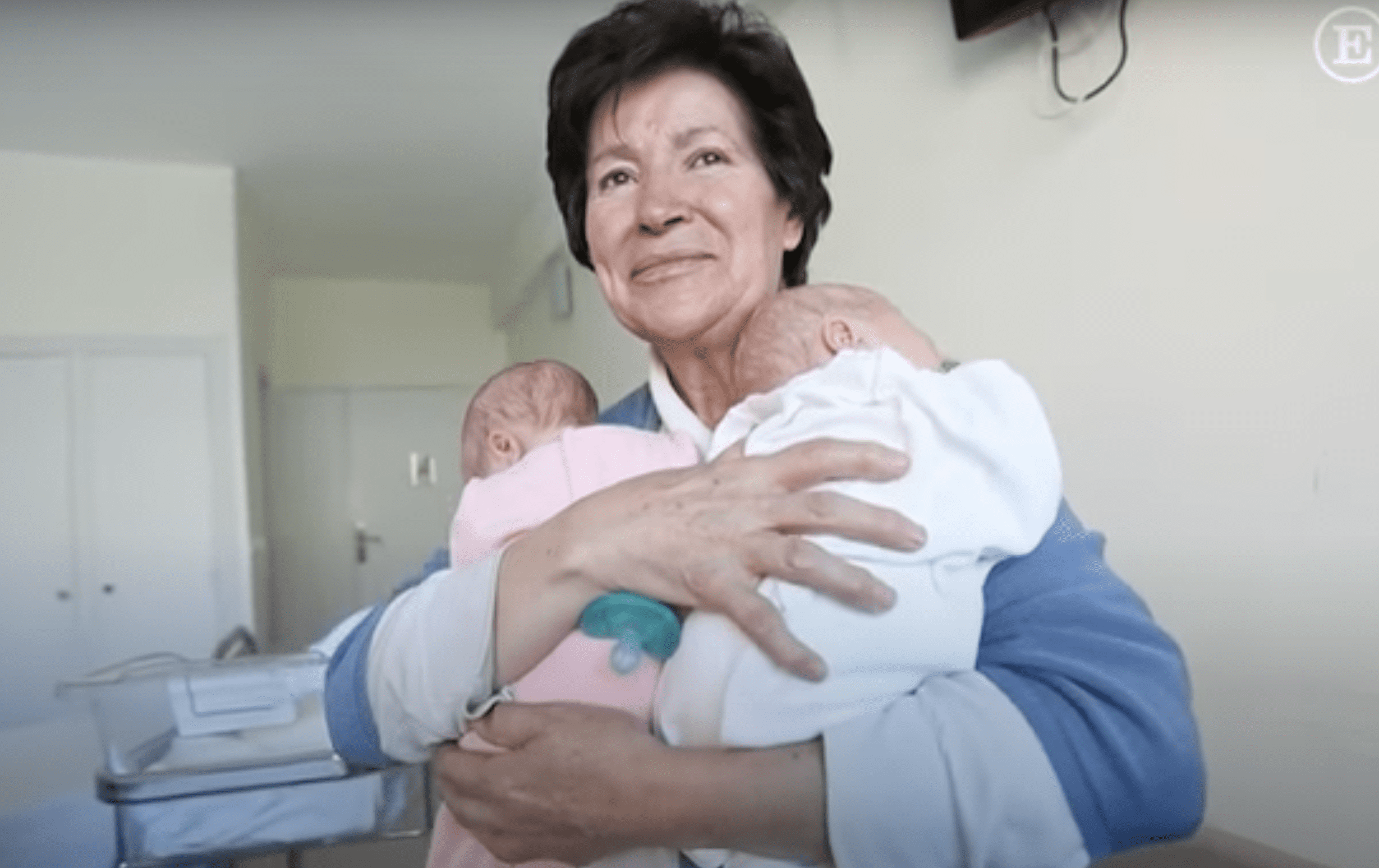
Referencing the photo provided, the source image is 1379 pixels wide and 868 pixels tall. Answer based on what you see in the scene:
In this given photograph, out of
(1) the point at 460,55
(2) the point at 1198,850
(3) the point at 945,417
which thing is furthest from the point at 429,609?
(1) the point at 460,55

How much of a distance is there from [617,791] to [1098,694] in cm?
19

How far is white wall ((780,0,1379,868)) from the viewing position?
486 millimetres

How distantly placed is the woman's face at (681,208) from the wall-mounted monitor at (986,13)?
27 cm

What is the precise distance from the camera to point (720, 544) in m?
0.33

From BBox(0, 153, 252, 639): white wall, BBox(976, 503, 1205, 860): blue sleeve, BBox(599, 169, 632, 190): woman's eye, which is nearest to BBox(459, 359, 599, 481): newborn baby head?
BBox(599, 169, 632, 190): woman's eye

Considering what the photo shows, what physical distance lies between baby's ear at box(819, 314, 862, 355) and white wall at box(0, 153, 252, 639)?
19.8 inches

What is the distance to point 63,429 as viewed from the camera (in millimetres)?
642

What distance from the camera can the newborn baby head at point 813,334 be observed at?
1.22ft

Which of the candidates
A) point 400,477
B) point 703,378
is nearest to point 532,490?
point 703,378

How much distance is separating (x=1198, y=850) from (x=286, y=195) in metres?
0.77

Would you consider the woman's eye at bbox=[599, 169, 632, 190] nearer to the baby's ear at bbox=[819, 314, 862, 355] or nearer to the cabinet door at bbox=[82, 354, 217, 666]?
the baby's ear at bbox=[819, 314, 862, 355]

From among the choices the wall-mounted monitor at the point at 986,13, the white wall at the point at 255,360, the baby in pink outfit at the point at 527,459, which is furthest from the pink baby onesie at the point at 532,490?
the wall-mounted monitor at the point at 986,13

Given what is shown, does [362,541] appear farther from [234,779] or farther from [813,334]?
[813,334]

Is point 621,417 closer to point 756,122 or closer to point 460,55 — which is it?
point 756,122
